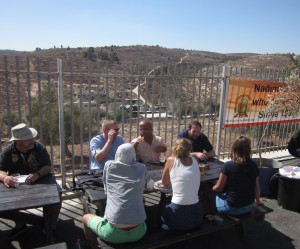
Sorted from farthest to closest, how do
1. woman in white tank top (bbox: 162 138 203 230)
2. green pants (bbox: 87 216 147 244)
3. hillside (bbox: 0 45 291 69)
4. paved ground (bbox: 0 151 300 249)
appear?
hillside (bbox: 0 45 291 69), paved ground (bbox: 0 151 300 249), woman in white tank top (bbox: 162 138 203 230), green pants (bbox: 87 216 147 244)

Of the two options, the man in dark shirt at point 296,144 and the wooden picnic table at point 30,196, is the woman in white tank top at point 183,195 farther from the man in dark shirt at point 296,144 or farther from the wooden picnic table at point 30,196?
the man in dark shirt at point 296,144

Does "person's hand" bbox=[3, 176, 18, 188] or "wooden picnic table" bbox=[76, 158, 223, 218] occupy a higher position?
"person's hand" bbox=[3, 176, 18, 188]

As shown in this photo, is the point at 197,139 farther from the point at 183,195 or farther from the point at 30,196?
the point at 30,196

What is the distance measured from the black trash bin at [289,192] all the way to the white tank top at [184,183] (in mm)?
2012

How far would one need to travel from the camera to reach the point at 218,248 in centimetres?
349

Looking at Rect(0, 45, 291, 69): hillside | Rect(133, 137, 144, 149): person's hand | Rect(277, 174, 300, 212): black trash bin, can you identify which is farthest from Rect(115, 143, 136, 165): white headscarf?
Rect(0, 45, 291, 69): hillside

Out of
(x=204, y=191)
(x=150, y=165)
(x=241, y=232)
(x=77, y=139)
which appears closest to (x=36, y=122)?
(x=77, y=139)

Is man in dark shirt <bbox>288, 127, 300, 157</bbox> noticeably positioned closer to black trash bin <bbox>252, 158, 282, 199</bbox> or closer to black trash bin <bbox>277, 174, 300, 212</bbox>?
black trash bin <bbox>252, 158, 282, 199</bbox>

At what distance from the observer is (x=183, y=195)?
301 cm

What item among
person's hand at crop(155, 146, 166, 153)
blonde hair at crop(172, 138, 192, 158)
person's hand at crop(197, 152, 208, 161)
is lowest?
person's hand at crop(197, 152, 208, 161)

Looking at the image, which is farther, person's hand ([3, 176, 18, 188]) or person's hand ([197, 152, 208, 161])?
person's hand ([197, 152, 208, 161])

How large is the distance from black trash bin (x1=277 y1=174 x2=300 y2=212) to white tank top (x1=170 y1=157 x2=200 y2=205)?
6.60 ft

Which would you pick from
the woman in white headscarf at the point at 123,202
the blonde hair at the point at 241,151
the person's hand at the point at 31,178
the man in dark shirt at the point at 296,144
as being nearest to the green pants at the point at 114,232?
the woman in white headscarf at the point at 123,202

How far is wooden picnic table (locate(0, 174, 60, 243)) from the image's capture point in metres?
2.74
